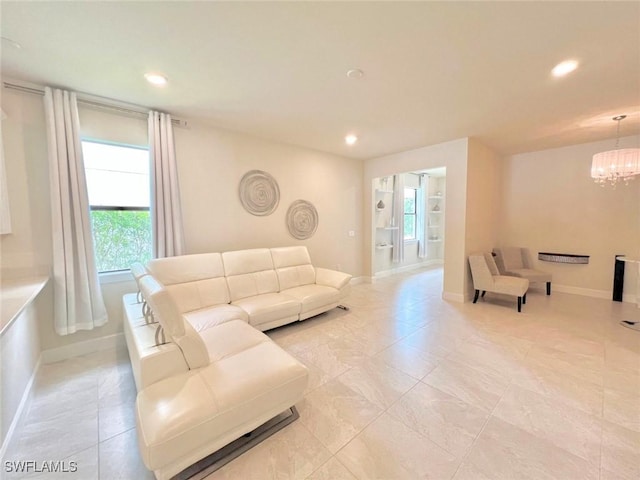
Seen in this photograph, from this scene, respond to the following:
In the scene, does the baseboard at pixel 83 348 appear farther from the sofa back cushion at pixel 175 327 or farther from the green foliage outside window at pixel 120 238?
the sofa back cushion at pixel 175 327

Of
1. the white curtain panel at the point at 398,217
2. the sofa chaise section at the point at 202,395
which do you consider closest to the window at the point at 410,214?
the white curtain panel at the point at 398,217

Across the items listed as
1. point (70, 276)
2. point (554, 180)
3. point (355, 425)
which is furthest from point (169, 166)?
point (554, 180)

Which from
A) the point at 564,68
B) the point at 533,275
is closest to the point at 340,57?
the point at 564,68

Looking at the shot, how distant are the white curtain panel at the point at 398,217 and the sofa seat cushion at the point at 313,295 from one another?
Result: 308cm

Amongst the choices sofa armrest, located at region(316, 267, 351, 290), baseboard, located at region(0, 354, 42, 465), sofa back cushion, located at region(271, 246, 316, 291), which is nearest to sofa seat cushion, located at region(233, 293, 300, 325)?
sofa back cushion, located at region(271, 246, 316, 291)

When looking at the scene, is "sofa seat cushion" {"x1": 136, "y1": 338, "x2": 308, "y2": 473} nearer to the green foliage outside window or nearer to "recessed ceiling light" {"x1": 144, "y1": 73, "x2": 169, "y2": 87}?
the green foliage outside window

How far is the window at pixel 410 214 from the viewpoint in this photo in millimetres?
6672

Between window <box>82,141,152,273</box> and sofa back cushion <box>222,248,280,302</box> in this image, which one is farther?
sofa back cushion <box>222,248,280,302</box>

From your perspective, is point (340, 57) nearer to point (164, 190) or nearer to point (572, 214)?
point (164, 190)

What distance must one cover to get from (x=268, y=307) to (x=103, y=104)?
2.75m

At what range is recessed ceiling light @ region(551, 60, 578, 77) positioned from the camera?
1.97 m

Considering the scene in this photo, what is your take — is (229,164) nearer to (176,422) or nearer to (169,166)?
(169,166)

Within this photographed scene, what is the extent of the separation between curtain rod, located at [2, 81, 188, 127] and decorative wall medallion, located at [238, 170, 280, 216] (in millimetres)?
1045

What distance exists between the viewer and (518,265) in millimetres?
4699
